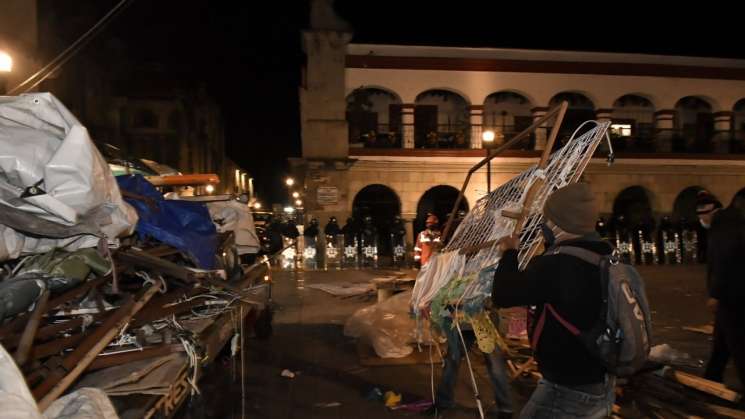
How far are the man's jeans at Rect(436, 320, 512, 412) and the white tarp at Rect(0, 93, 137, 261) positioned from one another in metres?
2.82

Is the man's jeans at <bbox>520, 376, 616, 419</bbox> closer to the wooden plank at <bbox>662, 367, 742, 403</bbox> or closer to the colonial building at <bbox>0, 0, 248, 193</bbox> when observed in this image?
the wooden plank at <bbox>662, 367, 742, 403</bbox>

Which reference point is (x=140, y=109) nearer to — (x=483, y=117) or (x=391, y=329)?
(x=483, y=117)

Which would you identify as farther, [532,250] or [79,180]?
[532,250]

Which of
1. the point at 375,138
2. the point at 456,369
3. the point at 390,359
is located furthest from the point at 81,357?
the point at 375,138

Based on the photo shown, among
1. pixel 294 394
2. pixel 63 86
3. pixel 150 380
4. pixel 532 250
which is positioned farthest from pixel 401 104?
pixel 63 86

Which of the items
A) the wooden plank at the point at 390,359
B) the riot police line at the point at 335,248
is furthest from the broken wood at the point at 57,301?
the riot police line at the point at 335,248

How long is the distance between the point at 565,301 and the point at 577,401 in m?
0.51

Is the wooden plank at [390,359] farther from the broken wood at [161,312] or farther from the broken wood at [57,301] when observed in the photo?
the broken wood at [57,301]

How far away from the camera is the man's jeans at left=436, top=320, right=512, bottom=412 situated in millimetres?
4527

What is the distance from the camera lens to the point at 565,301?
2592 mm

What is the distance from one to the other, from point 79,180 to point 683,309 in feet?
33.2

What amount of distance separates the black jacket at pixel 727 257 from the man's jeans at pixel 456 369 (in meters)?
2.06

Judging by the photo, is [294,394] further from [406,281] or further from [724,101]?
[724,101]

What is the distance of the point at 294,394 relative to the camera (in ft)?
18.9
